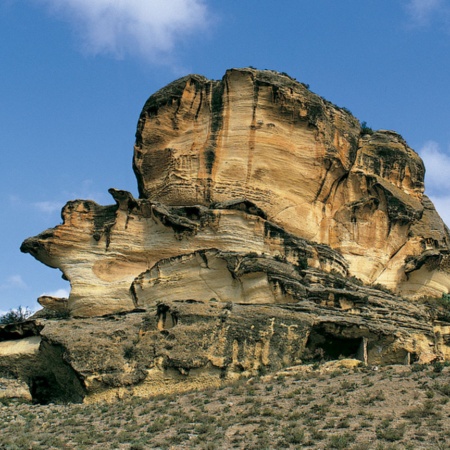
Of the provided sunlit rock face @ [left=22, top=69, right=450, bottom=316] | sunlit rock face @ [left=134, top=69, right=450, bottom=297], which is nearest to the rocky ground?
sunlit rock face @ [left=22, top=69, right=450, bottom=316]

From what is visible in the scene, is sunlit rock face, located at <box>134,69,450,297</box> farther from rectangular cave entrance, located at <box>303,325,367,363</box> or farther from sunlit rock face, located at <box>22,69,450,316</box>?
rectangular cave entrance, located at <box>303,325,367,363</box>

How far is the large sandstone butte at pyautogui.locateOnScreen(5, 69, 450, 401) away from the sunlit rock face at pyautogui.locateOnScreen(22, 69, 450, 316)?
0.21 ft

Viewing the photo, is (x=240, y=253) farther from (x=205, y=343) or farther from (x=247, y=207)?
(x=205, y=343)

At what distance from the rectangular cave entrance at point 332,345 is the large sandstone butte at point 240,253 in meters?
0.06

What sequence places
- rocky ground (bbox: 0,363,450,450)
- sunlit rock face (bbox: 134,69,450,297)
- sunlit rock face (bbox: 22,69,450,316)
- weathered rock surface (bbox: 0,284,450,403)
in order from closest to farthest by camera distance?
rocky ground (bbox: 0,363,450,450)
weathered rock surface (bbox: 0,284,450,403)
sunlit rock face (bbox: 22,69,450,316)
sunlit rock face (bbox: 134,69,450,297)

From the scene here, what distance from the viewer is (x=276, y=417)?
97.3ft

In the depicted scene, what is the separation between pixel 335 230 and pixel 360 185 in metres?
3.00

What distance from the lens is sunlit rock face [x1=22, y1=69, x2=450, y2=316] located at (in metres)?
42.4

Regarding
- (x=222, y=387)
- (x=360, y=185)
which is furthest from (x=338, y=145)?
(x=222, y=387)

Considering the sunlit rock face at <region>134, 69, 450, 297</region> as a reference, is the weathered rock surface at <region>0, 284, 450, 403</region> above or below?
below

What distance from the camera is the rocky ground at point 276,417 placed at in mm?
27391

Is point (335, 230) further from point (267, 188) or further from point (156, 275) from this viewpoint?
point (156, 275)

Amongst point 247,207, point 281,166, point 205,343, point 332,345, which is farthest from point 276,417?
point 281,166

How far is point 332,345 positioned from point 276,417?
8.94 m
